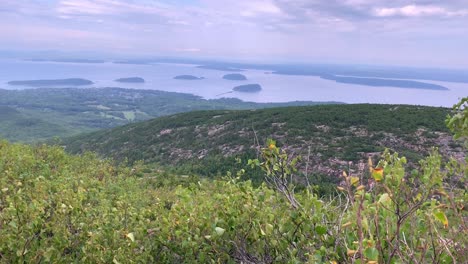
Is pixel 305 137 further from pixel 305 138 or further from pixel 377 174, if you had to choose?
pixel 377 174

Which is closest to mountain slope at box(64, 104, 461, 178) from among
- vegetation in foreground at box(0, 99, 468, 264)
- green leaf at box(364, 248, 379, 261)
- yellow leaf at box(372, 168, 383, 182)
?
vegetation in foreground at box(0, 99, 468, 264)

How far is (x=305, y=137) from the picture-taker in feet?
105

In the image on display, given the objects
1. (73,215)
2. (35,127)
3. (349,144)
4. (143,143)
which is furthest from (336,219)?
(35,127)

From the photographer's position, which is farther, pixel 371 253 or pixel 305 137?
pixel 305 137

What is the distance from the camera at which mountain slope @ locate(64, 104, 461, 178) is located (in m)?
26.8

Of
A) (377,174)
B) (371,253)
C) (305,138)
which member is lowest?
(305,138)

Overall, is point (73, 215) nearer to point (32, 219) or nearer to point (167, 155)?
point (32, 219)

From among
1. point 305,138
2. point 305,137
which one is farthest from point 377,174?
point 305,137

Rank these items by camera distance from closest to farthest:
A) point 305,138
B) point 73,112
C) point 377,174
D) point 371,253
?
point 371,253 < point 377,174 < point 305,138 < point 73,112

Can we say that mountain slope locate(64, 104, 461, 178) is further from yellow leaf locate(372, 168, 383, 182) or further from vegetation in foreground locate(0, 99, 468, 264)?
yellow leaf locate(372, 168, 383, 182)

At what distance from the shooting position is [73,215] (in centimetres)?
473

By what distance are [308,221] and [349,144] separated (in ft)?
88.9

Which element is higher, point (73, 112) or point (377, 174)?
point (377, 174)

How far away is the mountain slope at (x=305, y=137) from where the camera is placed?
26781 mm
